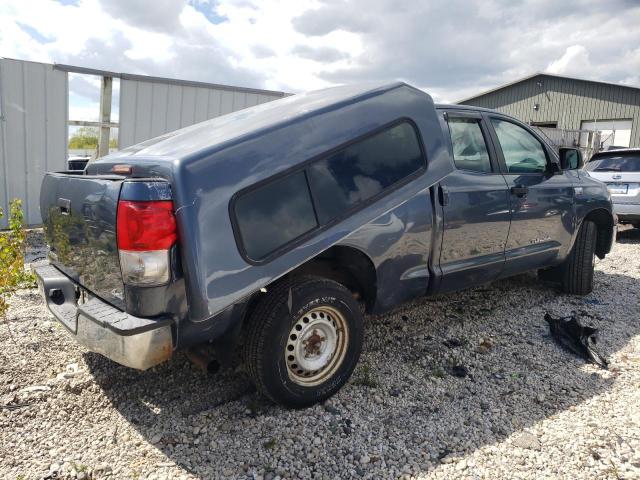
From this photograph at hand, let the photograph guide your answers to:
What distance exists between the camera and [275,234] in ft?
7.88

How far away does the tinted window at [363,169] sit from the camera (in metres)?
2.55

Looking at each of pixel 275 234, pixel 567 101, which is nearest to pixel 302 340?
pixel 275 234

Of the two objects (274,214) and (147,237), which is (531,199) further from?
(147,237)

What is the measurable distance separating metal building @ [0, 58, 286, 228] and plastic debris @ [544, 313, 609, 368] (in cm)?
742

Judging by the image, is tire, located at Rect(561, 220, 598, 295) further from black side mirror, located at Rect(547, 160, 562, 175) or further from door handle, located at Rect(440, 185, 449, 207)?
door handle, located at Rect(440, 185, 449, 207)

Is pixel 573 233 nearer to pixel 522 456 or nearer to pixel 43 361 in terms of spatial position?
pixel 522 456

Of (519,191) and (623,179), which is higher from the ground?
(623,179)

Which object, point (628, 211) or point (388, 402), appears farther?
point (628, 211)

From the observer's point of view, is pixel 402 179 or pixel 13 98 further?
pixel 13 98

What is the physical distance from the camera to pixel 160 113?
8742 mm

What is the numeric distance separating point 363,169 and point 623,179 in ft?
25.2

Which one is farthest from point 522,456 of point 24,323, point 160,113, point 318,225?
point 160,113

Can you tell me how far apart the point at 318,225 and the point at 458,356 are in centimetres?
179

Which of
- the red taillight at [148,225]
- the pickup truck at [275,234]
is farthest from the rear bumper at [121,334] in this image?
the red taillight at [148,225]
